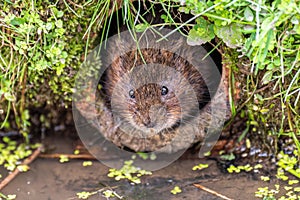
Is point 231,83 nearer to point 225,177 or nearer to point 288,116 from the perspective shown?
point 288,116

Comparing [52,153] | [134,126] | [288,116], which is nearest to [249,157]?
[288,116]

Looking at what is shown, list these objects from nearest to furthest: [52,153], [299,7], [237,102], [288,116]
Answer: [299,7] → [288,116] → [237,102] → [52,153]

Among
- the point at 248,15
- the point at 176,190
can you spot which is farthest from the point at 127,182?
the point at 248,15

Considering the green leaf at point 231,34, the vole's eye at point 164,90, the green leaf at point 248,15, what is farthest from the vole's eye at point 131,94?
the green leaf at point 248,15

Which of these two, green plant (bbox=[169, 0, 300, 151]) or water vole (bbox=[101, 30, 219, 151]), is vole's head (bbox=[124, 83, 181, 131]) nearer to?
water vole (bbox=[101, 30, 219, 151])

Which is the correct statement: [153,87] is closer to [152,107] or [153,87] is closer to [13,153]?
[152,107]
